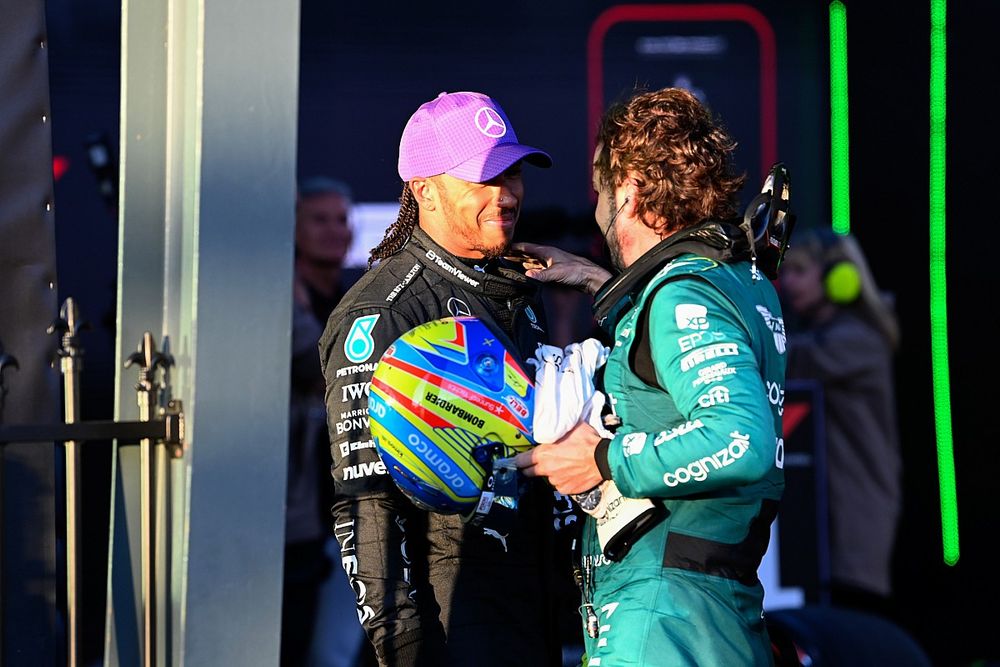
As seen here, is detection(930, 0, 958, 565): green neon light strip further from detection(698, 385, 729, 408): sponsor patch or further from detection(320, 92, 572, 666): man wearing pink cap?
detection(698, 385, 729, 408): sponsor patch

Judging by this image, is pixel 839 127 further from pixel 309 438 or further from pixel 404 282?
pixel 404 282

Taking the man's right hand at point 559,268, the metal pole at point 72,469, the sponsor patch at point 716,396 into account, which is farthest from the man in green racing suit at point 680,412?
the metal pole at point 72,469

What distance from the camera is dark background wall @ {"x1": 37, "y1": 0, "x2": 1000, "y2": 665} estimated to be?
513 cm

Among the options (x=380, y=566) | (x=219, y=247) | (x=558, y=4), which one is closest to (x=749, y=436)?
(x=380, y=566)

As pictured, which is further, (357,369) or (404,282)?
(404,282)

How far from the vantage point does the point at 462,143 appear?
292 centimetres

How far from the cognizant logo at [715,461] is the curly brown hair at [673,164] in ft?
1.58

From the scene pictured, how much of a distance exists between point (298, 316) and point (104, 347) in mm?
712

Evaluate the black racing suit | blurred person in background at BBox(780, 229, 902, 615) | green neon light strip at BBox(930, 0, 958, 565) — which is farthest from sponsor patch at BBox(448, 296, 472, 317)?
green neon light strip at BBox(930, 0, 958, 565)

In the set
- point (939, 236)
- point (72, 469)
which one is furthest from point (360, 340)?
point (939, 236)

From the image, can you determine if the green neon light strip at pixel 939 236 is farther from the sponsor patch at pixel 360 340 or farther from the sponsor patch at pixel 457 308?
the sponsor patch at pixel 360 340

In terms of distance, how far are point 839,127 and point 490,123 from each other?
3.12 meters

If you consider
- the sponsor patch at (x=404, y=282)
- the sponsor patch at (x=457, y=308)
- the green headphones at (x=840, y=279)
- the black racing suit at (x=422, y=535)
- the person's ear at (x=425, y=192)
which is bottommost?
the black racing suit at (x=422, y=535)

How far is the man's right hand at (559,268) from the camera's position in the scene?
3008 mm
